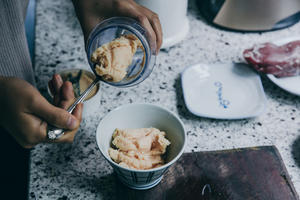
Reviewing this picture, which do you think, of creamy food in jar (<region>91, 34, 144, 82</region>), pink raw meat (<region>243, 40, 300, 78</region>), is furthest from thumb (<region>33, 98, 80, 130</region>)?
pink raw meat (<region>243, 40, 300, 78</region>)

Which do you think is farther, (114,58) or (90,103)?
(90,103)

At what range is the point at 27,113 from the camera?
57cm

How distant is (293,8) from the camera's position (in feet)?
3.00

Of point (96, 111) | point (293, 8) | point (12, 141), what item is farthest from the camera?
point (12, 141)

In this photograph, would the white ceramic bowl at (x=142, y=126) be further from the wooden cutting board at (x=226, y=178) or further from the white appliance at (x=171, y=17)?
the white appliance at (x=171, y=17)

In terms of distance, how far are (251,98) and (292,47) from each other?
213 mm

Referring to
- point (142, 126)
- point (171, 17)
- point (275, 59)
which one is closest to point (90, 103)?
point (142, 126)

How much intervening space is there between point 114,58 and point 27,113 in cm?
19

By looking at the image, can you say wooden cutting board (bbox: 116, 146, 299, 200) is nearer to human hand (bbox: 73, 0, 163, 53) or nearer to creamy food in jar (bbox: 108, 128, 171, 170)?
creamy food in jar (bbox: 108, 128, 171, 170)

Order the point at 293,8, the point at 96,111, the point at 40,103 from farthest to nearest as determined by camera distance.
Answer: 1. the point at 293,8
2. the point at 96,111
3. the point at 40,103

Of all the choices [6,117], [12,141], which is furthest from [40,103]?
[12,141]

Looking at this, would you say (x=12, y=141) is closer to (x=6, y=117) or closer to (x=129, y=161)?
(x=6, y=117)

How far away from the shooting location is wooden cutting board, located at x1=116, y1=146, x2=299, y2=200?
62 centimetres

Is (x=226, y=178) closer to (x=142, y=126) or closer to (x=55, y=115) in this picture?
A: (x=142, y=126)
